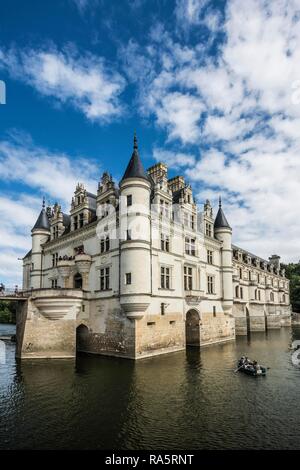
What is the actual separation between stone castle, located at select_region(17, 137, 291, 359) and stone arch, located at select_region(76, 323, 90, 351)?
3.9 inches

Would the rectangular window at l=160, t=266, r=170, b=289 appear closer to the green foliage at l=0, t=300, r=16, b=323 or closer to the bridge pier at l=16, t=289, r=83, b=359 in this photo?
the bridge pier at l=16, t=289, r=83, b=359

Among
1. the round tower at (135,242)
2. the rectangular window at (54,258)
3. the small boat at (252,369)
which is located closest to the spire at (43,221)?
the rectangular window at (54,258)

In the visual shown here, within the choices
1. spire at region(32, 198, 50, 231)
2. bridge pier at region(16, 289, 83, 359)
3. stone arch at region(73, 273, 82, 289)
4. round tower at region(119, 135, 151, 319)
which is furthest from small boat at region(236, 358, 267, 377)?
spire at region(32, 198, 50, 231)

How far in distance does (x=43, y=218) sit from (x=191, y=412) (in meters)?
33.0

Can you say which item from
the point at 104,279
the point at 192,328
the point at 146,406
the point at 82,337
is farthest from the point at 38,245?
the point at 146,406

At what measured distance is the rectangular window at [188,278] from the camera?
34.6 meters

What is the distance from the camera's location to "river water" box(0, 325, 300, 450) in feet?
39.1

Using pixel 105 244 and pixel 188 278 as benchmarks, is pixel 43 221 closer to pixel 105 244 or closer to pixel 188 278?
pixel 105 244

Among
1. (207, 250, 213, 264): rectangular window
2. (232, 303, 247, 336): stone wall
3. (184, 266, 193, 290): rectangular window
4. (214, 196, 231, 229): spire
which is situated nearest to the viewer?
(184, 266, 193, 290): rectangular window

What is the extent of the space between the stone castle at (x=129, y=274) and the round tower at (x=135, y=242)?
0.09 metres

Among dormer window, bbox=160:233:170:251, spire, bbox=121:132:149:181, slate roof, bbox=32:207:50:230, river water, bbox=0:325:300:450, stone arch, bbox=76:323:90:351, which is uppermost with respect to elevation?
spire, bbox=121:132:149:181

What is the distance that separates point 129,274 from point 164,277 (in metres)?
4.57

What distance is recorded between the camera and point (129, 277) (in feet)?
91.4

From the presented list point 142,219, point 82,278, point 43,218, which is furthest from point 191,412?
point 43,218
